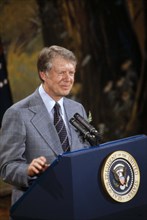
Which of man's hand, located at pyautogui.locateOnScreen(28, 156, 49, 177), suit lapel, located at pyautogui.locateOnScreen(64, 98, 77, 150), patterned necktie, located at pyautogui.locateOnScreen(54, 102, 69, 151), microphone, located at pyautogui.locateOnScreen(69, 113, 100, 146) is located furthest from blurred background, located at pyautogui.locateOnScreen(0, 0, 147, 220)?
man's hand, located at pyautogui.locateOnScreen(28, 156, 49, 177)

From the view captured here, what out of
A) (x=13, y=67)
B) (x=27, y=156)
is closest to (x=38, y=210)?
(x=27, y=156)

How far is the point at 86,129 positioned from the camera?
2.65 meters

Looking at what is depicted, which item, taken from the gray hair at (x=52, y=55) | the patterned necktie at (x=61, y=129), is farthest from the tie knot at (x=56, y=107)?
the gray hair at (x=52, y=55)

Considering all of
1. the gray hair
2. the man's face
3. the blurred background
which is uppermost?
the gray hair

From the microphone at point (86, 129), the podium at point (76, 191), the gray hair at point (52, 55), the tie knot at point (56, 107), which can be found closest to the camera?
the podium at point (76, 191)

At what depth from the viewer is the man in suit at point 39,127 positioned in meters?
2.76

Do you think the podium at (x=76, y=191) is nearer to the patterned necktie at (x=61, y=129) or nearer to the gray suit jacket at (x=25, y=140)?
the gray suit jacket at (x=25, y=140)

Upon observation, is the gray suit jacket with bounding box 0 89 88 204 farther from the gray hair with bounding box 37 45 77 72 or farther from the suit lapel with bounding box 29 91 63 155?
the gray hair with bounding box 37 45 77 72

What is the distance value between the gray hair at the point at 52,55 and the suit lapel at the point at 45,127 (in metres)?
0.21

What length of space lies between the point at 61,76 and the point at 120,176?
0.65 meters

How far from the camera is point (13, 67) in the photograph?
6512 millimetres

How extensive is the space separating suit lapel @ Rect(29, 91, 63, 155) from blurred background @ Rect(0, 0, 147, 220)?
10.6 feet

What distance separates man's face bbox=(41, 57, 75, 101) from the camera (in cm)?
287

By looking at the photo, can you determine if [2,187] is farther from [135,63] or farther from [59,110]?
[59,110]
